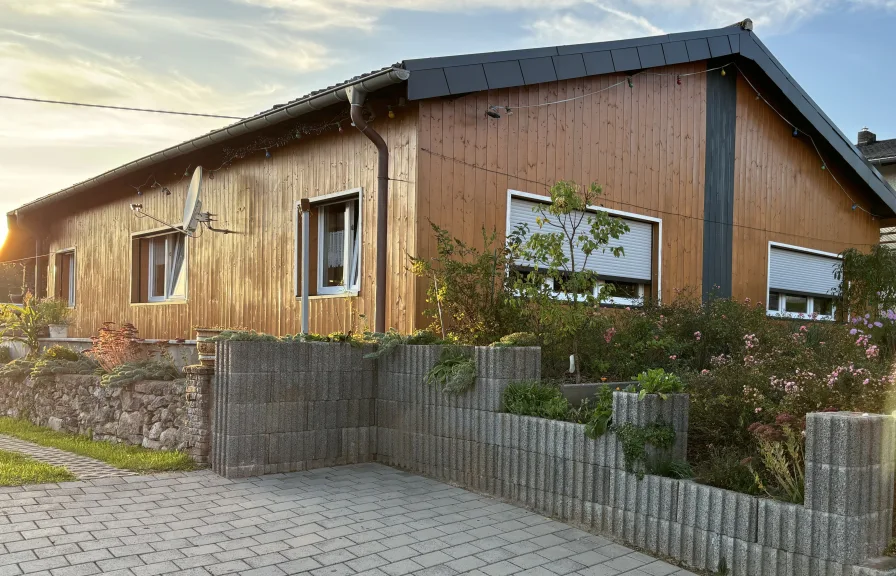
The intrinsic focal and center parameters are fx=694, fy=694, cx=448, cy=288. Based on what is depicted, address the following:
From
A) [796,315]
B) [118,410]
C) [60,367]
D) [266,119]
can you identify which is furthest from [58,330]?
[796,315]

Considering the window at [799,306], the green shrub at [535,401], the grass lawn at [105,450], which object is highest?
the window at [799,306]

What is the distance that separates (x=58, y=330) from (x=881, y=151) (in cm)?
2109

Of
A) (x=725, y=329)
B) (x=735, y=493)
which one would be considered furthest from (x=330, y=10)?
(x=735, y=493)

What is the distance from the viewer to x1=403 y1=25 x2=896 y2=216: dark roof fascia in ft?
24.3

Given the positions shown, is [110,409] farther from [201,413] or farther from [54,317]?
[54,317]

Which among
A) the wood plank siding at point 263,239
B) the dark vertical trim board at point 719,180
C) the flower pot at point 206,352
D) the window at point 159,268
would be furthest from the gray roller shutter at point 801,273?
the window at point 159,268

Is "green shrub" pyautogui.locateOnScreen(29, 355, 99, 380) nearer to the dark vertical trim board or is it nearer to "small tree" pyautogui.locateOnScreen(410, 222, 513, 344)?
"small tree" pyautogui.locateOnScreen(410, 222, 513, 344)

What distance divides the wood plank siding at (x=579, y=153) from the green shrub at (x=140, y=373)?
9.41 feet

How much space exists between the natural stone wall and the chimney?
22.9 meters

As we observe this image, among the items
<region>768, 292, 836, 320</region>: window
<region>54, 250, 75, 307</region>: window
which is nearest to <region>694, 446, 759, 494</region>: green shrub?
<region>768, 292, 836, 320</region>: window

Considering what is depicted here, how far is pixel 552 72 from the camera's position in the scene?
28.3ft

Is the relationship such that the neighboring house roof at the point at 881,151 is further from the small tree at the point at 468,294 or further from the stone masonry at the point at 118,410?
the stone masonry at the point at 118,410

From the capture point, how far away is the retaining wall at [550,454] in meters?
3.55

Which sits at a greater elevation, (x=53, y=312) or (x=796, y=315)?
(x=796, y=315)
